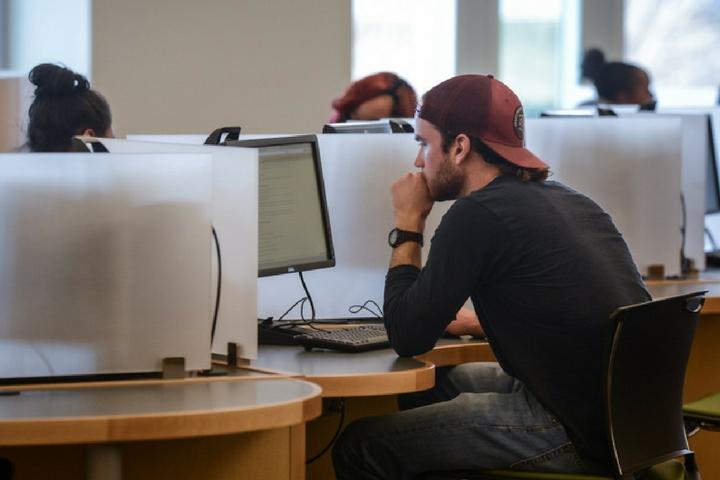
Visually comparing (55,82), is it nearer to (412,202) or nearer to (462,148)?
(412,202)

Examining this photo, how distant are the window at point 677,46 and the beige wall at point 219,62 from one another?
1959 millimetres

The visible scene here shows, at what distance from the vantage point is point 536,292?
2188mm

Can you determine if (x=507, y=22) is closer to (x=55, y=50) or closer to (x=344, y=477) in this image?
(x=55, y=50)

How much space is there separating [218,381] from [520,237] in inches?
23.9

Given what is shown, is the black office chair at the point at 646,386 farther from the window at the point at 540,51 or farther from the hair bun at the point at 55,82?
the window at the point at 540,51

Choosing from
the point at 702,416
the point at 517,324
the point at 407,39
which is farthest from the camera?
the point at 407,39

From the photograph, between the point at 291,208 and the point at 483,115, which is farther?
the point at 291,208

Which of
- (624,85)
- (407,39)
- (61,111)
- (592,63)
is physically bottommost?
(61,111)

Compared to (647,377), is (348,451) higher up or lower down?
lower down

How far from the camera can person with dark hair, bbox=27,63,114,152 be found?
310 cm

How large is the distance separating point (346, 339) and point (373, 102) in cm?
177

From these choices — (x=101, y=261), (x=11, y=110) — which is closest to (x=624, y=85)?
(x=11, y=110)

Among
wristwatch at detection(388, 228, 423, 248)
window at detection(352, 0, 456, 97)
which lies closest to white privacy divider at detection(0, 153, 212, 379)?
wristwatch at detection(388, 228, 423, 248)

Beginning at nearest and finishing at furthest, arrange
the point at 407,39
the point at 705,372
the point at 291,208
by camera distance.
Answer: the point at 291,208, the point at 705,372, the point at 407,39
